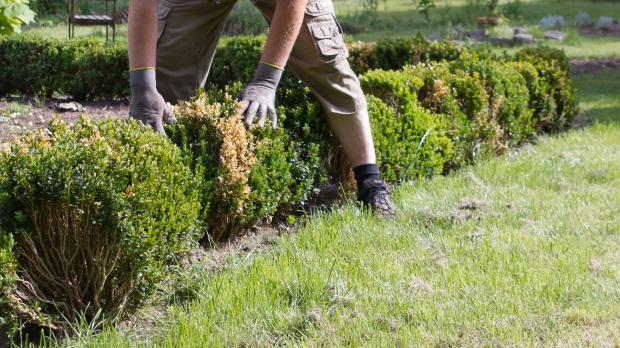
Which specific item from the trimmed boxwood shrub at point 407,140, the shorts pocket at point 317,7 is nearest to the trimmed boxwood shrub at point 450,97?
the trimmed boxwood shrub at point 407,140

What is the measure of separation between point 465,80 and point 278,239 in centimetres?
252

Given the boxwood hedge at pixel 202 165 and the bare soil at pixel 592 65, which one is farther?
the bare soil at pixel 592 65

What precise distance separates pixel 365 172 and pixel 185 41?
1289 mm

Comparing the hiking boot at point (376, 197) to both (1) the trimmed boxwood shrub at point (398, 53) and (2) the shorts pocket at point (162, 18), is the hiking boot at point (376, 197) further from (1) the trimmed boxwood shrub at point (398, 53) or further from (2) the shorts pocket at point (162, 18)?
(1) the trimmed boxwood shrub at point (398, 53)

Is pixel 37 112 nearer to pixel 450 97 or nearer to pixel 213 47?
pixel 213 47

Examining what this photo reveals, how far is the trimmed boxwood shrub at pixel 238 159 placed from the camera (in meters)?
3.87

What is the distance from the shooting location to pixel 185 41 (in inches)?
175

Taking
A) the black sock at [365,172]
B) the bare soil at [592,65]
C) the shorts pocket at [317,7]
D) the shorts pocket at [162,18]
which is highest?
the shorts pocket at [317,7]

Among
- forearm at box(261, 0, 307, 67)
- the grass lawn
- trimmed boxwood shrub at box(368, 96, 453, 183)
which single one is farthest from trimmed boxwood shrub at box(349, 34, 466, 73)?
forearm at box(261, 0, 307, 67)

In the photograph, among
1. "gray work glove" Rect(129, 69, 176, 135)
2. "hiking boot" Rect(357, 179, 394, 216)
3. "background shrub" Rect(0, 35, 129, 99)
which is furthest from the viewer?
"background shrub" Rect(0, 35, 129, 99)

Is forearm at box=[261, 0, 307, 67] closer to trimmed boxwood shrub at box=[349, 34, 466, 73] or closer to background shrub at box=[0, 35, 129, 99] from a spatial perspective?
trimmed boxwood shrub at box=[349, 34, 466, 73]

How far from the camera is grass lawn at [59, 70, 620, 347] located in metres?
3.05

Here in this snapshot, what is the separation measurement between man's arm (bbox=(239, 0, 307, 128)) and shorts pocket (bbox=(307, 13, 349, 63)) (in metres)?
0.31

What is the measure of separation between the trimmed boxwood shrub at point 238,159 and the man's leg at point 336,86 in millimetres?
185
